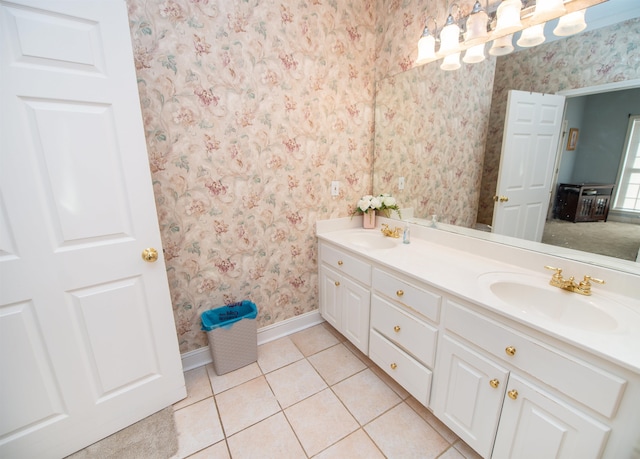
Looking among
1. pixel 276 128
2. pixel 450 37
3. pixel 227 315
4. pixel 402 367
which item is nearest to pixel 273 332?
pixel 227 315

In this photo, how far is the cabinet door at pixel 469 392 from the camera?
1036 millimetres

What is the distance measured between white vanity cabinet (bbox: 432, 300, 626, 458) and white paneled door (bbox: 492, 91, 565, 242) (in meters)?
0.71

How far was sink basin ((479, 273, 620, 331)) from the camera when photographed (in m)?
1.00

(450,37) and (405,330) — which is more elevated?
(450,37)

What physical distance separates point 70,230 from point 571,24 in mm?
2367

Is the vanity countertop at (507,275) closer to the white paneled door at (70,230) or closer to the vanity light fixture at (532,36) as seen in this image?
the vanity light fixture at (532,36)

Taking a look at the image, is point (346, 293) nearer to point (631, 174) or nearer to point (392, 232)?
point (392, 232)

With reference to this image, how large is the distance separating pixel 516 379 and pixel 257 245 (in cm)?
155

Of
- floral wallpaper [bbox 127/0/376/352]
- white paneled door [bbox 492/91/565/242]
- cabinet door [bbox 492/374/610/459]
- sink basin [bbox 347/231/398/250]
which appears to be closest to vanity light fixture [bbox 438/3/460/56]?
white paneled door [bbox 492/91/565/242]

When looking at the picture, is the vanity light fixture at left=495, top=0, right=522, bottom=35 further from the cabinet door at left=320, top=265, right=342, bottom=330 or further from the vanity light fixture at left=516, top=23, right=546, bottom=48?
the cabinet door at left=320, top=265, right=342, bottom=330

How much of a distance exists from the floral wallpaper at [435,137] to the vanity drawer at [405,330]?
0.75 metres

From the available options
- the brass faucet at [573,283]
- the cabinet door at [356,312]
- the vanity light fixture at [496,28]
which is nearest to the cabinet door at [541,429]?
the brass faucet at [573,283]

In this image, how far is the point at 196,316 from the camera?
176 cm

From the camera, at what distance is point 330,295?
6.73ft
